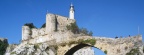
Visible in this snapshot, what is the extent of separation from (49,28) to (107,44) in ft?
71.6

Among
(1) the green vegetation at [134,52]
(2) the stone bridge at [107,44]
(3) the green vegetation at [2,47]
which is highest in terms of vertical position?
(3) the green vegetation at [2,47]

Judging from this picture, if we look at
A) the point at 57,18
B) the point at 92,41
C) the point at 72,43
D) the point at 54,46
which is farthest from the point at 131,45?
the point at 57,18

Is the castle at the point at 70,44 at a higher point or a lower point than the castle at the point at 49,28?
lower

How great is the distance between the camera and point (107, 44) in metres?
46.6

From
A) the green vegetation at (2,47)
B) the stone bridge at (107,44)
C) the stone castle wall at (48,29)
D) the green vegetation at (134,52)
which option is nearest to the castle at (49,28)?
the stone castle wall at (48,29)

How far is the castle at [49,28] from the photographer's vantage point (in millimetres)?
66581

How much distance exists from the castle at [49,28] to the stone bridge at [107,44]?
1207 cm

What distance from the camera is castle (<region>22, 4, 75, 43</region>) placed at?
6658 cm

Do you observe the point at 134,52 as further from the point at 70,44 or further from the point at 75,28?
the point at 75,28

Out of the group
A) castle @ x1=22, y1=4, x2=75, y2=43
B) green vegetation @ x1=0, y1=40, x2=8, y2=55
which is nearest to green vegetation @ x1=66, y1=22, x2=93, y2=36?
castle @ x1=22, y1=4, x2=75, y2=43

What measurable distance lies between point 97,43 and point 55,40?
801cm

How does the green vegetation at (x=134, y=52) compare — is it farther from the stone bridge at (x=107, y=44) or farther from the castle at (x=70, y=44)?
the stone bridge at (x=107, y=44)

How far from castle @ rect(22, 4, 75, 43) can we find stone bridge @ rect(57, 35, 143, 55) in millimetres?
12070

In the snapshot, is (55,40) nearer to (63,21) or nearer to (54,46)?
(54,46)
